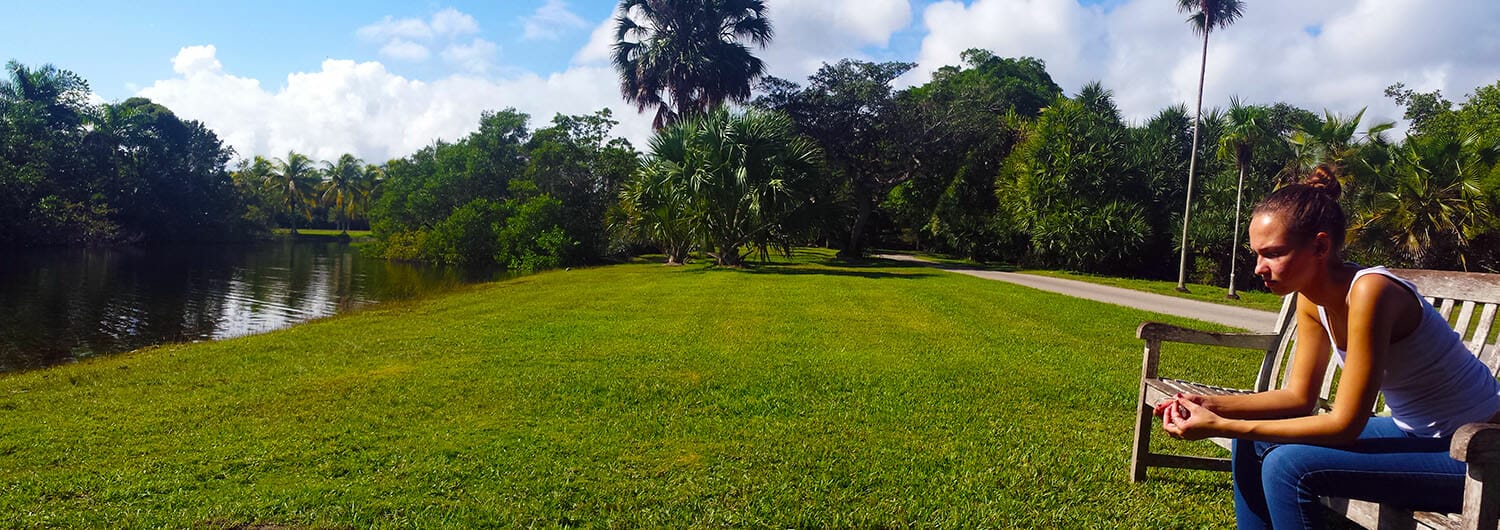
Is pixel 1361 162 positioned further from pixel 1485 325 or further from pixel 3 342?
pixel 3 342

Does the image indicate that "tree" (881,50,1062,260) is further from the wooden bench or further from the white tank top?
the white tank top

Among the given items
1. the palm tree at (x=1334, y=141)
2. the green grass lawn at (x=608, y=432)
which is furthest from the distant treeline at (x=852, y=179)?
the green grass lawn at (x=608, y=432)

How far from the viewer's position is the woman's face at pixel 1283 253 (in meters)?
2.30

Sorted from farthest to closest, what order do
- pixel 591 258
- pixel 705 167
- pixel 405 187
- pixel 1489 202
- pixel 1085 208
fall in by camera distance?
1. pixel 405 187
2. pixel 591 258
3. pixel 1085 208
4. pixel 705 167
5. pixel 1489 202

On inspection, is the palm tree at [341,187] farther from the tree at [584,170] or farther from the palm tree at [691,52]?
the palm tree at [691,52]

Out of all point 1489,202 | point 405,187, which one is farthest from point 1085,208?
point 405,187

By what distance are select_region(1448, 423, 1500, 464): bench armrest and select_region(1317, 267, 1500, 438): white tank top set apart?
0.32 metres

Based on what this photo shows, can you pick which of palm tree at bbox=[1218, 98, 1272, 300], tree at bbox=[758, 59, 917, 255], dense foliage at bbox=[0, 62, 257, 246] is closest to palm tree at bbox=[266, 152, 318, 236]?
dense foliage at bbox=[0, 62, 257, 246]

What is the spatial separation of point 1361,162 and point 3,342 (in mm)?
27181

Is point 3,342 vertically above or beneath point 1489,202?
beneath

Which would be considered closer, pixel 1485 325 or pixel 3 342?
pixel 1485 325

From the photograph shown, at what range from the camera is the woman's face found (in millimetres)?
2297

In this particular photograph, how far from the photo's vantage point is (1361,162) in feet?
63.5

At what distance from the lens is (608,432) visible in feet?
15.7
